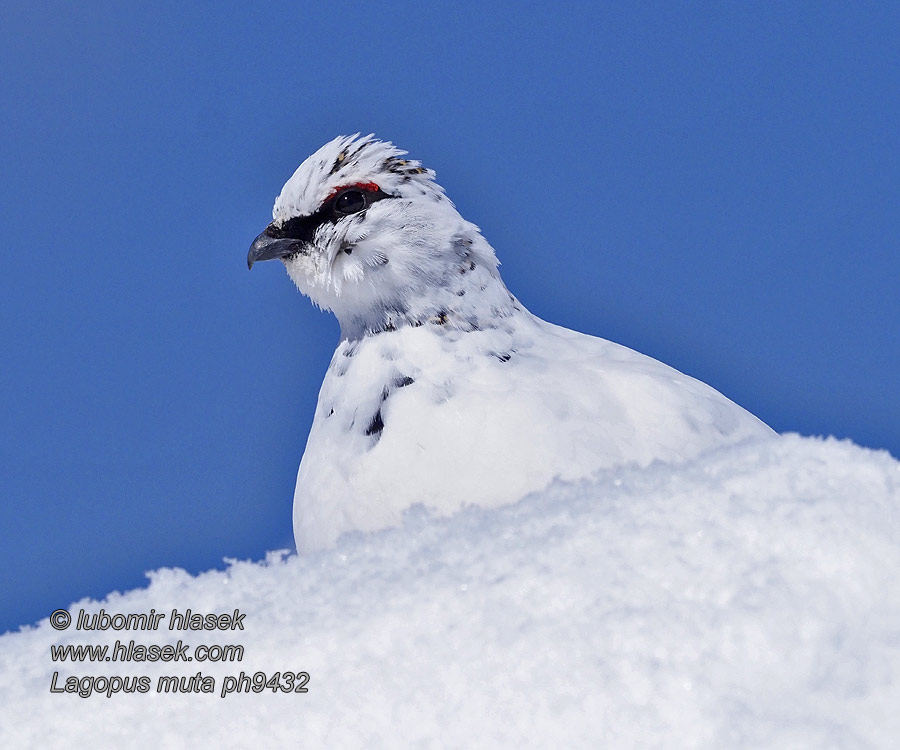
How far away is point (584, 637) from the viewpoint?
1.28 metres

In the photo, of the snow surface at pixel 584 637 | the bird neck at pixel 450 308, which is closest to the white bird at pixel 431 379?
the bird neck at pixel 450 308

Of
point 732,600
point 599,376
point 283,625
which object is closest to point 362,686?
point 283,625

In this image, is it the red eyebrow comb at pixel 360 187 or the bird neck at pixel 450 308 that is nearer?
the bird neck at pixel 450 308

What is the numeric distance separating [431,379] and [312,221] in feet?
2.19

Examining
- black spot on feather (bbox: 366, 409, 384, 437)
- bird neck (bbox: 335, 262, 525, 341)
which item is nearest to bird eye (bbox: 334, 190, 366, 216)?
bird neck (bbox: 335, 262, 525, 341)

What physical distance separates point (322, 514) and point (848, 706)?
4.48 ft

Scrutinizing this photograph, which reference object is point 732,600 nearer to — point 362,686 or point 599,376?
point 362,686

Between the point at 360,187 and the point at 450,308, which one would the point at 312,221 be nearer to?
the point at 360,187

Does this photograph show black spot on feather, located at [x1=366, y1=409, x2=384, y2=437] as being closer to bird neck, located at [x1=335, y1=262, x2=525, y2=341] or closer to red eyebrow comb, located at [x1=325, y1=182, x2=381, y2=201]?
bird neck, located at [x1=335, y1=262, x2=525, y2=341]

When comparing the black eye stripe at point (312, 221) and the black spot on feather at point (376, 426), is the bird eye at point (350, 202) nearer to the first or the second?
the black eye stripe at point (312, 221)

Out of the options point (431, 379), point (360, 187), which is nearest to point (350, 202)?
point (360, 187)

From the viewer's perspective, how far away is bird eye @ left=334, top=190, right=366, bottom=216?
250cm

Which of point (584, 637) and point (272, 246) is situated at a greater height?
point (272, 246)

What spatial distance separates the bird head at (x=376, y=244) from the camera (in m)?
2.43
